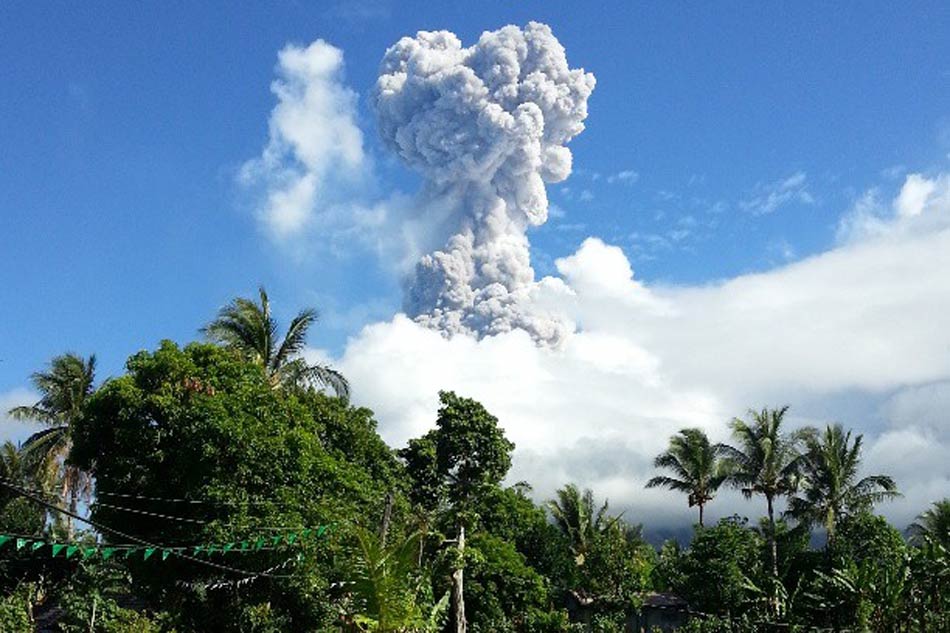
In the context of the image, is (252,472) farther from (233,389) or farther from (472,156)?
(472,156)

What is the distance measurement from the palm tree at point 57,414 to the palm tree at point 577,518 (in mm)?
25185

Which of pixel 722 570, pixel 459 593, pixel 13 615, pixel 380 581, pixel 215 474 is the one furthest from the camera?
pixel 722 570

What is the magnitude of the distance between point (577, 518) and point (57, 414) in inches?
1092

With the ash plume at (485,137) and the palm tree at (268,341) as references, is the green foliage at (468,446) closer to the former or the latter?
the palm tree at (268,341)

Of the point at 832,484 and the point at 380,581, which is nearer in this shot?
the point at 380,581

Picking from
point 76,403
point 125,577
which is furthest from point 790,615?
point 76,403

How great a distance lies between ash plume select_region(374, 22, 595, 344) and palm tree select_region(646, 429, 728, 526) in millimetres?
108904

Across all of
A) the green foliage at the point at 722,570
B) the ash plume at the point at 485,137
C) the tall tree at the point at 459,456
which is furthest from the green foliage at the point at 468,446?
Result: the ash plume at the point at 485,137

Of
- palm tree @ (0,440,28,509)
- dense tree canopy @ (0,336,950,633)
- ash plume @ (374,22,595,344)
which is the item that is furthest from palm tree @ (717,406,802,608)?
ash plume @ (374,22,595,344)

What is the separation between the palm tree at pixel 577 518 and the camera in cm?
4994

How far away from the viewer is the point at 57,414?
1638 inches

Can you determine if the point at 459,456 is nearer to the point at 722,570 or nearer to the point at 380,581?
the point at 722,570

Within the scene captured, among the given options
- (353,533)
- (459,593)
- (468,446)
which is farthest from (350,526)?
(468,446)

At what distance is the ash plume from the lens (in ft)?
508
